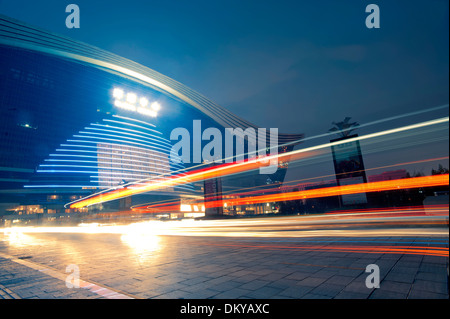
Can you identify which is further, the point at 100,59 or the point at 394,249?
the point at 100,59

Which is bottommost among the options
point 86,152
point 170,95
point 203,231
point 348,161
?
point 203,231

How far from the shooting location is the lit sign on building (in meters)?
86.3

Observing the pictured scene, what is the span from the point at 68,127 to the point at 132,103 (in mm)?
25498

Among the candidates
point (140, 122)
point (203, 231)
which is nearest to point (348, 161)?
point (203, 231)

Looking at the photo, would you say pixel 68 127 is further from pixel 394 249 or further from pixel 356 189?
pixel 394 249

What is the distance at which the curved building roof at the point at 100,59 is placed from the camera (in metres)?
82.0

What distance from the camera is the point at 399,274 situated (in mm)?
4203

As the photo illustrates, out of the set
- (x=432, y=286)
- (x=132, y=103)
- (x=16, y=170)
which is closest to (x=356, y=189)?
(x=432, y=286)

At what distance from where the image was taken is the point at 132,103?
304ft

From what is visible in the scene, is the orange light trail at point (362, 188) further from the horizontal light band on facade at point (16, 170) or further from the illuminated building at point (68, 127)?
the horizontal light band on facade at point (16, 170)

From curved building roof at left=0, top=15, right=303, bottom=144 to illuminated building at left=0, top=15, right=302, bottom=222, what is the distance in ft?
1.14

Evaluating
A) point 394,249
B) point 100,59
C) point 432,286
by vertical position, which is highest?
point 100,59
